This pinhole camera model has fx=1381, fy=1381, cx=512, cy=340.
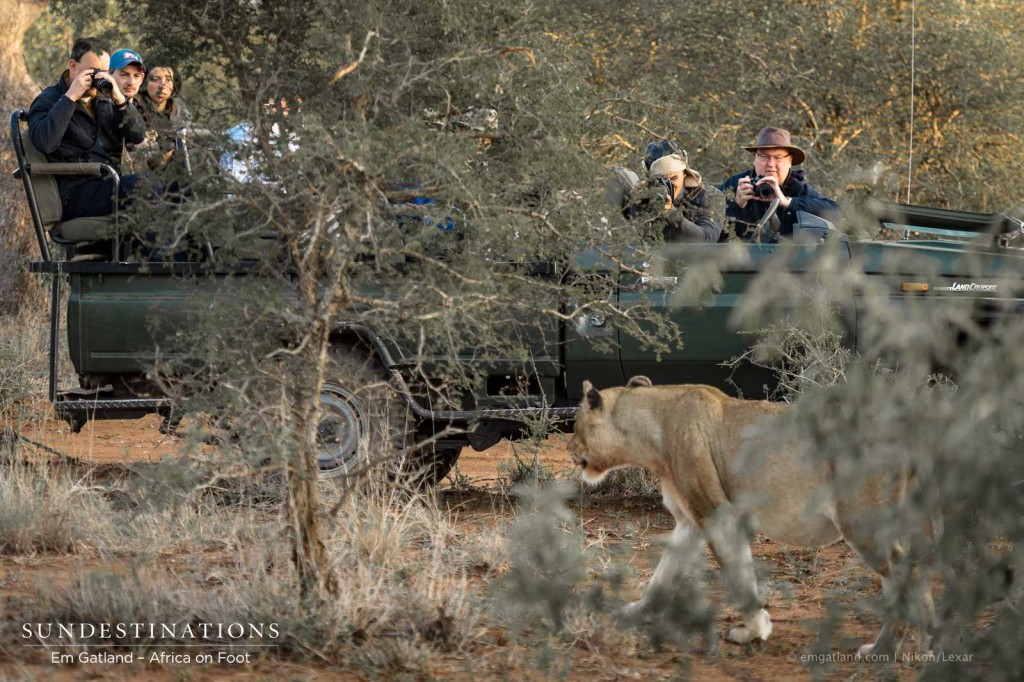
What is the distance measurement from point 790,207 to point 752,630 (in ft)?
12.5

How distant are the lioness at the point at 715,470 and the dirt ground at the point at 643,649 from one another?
0.15 m

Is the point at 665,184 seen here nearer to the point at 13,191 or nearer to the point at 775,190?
the point at 775,190

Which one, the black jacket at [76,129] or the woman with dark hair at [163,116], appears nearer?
the woman with dark hair at [163,116]

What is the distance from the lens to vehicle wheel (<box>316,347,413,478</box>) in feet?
26.5

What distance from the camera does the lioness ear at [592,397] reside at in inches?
239

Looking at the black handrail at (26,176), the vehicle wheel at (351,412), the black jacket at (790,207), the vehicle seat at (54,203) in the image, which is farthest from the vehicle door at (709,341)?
the black handrail at (26,176)

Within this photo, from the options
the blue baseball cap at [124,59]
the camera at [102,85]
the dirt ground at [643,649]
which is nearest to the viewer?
the dirt ground at [643,649]

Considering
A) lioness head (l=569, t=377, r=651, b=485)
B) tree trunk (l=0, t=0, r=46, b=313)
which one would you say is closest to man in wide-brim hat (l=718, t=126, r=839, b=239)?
lioness head (l=569, t=377, r=651, b=485)

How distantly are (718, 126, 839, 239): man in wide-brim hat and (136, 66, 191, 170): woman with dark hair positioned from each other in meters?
3.41

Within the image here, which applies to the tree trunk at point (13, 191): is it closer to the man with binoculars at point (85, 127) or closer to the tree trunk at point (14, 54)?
the tree trunk at point (14, 54)

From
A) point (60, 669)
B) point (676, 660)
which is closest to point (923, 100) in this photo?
point (676, 660)

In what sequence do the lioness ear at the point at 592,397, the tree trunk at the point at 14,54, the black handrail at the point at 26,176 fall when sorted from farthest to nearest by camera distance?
the tree trunk at the point at 14,54
the black handrail at the point at 26,176
the lioness ear at the point at 592,397

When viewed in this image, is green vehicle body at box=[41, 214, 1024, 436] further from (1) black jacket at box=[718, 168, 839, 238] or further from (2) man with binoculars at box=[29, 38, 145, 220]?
(1) black jacket at box=[718, 168, 839, 238]

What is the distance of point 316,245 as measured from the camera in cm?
540
